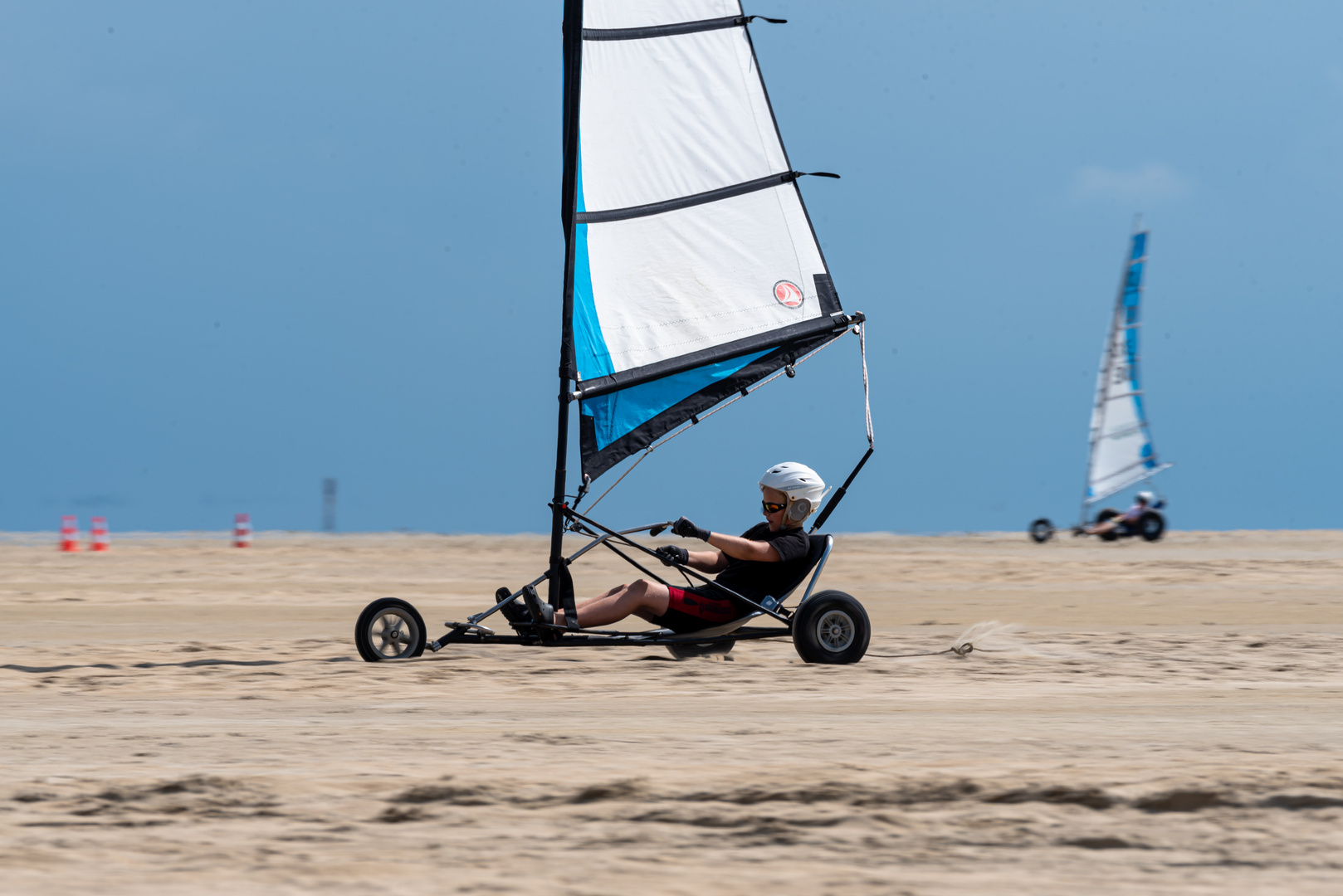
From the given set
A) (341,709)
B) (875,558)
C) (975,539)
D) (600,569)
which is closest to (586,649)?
(341,709)

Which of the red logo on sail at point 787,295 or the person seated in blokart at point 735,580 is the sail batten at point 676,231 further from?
the person seated in blokart at point 735,580

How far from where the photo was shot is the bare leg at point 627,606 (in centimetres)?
743

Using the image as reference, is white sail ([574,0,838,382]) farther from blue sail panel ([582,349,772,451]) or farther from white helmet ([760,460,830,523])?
white helmet ([760,460,830,523])

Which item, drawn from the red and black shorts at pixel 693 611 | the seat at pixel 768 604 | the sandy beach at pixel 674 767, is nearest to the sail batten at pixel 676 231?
the red and black shorts at pixel 693 611

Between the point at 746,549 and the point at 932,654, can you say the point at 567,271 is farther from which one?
the point at 932,654

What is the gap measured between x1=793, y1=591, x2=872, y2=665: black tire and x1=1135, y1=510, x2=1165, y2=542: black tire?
23.6m

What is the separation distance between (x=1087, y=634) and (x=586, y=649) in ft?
13.8

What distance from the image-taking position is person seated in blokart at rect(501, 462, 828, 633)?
7426 mm

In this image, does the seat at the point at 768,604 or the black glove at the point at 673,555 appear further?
the seat at the point at 768,604

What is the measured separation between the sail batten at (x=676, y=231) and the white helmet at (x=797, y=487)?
905mm

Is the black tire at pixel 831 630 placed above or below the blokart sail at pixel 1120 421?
below

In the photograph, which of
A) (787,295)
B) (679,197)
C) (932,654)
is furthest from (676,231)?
(932,654)

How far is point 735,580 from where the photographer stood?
761 cm

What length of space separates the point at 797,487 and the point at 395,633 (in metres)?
2.62
